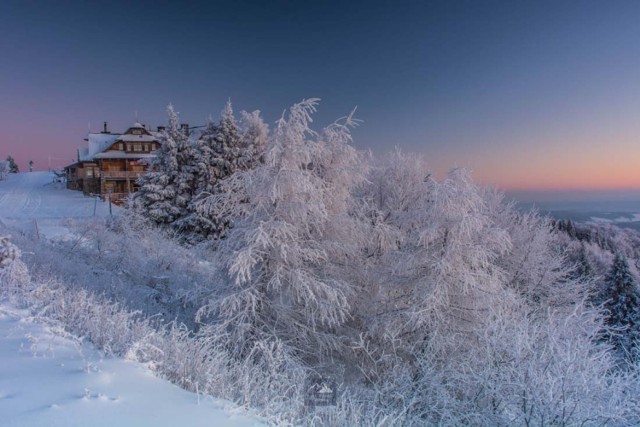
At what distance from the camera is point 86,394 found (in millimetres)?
3547

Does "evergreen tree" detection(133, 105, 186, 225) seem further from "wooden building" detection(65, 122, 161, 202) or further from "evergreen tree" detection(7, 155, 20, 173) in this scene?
"evergreen tree" detection(7, 155, 20, 173)

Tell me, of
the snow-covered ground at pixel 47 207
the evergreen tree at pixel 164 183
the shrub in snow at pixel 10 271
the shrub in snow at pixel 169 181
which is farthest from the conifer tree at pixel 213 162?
the shrub in snow at pixel 10 271

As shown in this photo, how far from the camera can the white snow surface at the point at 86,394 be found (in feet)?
10.7

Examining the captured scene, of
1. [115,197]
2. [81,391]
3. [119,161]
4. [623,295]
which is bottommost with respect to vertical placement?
[623,295]

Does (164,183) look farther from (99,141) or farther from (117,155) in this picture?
(99,141)

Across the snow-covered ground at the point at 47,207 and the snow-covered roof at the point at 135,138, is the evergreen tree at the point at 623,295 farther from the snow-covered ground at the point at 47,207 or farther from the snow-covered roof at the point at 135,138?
the snow-covered roof at the point at 135,138

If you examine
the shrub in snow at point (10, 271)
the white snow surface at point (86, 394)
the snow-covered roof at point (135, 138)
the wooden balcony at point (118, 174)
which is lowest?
the white snow surface at point (86, 394)

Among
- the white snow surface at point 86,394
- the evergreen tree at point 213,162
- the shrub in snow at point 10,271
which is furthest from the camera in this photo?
the evergreen tree at point 213,162

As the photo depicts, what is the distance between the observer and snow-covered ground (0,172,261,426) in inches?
128

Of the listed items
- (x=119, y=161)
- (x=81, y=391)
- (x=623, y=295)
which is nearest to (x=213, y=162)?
(x=81, y=391)

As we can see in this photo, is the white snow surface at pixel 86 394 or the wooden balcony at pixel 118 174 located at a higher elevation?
the wooden balcony at pixel 118 174

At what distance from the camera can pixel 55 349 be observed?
15.0ft

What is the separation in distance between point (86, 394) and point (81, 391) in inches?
5.2

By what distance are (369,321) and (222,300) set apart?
359 cm
